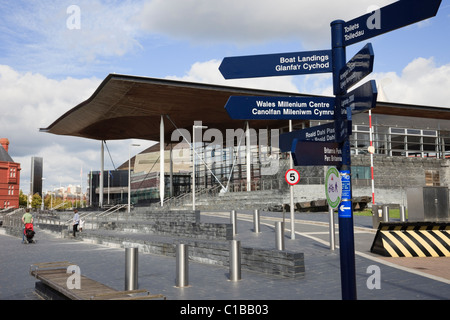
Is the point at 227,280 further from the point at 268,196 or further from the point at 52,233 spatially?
the point at 268,196

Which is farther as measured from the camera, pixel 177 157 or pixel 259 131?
pixel 177 157

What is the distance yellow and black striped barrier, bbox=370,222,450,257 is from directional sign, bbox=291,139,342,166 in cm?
756

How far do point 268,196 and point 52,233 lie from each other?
16841 millimetres

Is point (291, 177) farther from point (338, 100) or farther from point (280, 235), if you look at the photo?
point (338, 100)

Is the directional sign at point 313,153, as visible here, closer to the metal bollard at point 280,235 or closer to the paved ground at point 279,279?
the paved ground at point 279,279

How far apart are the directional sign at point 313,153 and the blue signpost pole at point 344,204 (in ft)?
0.59

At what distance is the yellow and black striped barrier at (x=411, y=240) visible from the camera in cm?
1189

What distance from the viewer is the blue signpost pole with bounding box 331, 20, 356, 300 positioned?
5090 millimetres

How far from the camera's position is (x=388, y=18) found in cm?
491

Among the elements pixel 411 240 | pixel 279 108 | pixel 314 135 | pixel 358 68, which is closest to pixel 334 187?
pixel 314 135

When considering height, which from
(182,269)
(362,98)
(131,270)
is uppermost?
(362,98)

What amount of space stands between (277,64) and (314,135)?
112cm

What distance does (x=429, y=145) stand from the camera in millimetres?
47719
